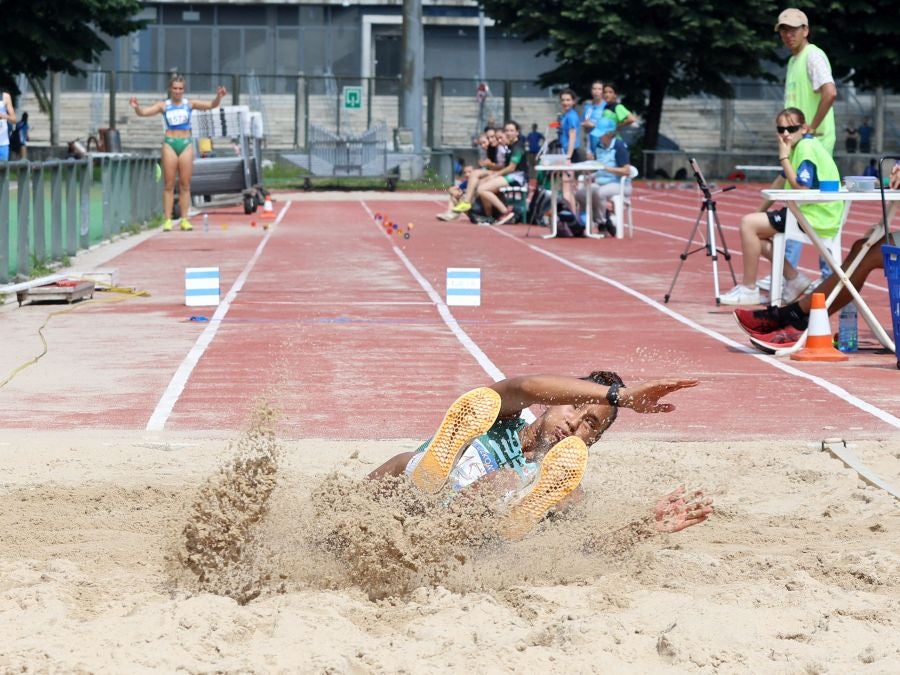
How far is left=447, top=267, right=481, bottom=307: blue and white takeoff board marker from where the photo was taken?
13.5 metres

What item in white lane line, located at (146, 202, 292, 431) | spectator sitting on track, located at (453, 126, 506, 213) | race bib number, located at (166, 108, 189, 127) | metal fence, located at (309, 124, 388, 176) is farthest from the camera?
metal fence, located at (309, 124, 388, 176)

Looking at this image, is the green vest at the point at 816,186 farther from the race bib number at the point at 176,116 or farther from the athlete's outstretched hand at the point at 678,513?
the race bib number at the point at 176,116

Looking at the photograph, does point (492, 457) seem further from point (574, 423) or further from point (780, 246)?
point (780, 246)

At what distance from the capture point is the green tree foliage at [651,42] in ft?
150

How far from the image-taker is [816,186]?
37.4 ft

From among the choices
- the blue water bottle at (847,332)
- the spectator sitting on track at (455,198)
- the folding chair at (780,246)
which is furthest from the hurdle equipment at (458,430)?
the spectator sitting on track at (455,198)

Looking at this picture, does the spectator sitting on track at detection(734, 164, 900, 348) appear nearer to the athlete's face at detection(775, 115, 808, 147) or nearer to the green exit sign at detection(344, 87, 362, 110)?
the athlete's face at detection(775, 115, 808, 147)

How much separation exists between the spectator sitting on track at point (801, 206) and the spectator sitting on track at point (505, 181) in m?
12.6

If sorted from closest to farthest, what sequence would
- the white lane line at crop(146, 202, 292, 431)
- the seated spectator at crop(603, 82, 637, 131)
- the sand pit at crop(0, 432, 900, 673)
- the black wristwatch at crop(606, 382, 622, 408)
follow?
the sand pit at crop(0, 432, 900, 673) < the black wristwatch at crop(606, 382, 622, 408) < the white lane line at crop(146, 202, 292, 431) < the seated spectator at crop(603, 82, 637, 131)

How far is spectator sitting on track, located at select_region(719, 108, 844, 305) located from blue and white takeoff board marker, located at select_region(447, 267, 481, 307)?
2.22m

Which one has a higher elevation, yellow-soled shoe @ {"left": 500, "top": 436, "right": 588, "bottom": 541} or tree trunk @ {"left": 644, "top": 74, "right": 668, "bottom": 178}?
tree trunk @ {"left": 644, "top": 74, "right": 668, "bottom": 178}

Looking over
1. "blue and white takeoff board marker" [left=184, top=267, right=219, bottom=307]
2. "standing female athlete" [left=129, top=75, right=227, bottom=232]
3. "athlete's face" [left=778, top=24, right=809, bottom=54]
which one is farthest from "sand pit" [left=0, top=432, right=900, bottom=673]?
"standing female athlete" [left=129, top=75, right=227, bottom=232]

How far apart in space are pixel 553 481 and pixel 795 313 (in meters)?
5.90

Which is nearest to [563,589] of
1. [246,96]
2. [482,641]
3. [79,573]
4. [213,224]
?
[482,641]
